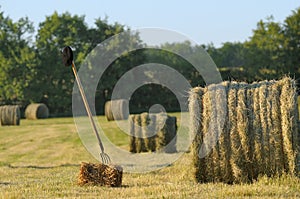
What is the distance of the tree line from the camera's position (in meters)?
48.7

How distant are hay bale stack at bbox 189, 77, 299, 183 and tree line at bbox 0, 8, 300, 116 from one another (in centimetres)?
3691

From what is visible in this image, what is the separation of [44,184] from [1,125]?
25707mm

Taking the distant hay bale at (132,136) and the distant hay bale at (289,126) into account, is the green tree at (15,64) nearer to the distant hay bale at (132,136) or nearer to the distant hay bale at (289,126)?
the distant hay bale at (132,136)

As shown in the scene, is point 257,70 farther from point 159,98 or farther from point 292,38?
point 159,98

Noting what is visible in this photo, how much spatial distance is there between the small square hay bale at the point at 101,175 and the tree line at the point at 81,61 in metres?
37.1

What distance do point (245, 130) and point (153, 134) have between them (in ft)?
31.0

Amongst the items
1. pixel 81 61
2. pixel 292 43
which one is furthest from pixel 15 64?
pixel 292 43

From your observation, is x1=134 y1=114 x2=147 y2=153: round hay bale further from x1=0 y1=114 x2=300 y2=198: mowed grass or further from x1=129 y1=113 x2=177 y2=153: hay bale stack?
x1=0 y1=114 x2=300 y2=198: mowed grass

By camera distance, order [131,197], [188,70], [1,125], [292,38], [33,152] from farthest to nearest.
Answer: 1. [292,38]
2. [188,70]
3. [1,125]
4. [33,152]
5. [131,197]

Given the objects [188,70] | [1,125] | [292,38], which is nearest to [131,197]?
[1,125]

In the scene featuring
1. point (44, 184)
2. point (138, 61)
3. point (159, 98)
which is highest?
point (138, 61)

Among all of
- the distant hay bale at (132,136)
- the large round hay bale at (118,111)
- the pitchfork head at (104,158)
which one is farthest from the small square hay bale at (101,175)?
the large round hay bale at (118,111)

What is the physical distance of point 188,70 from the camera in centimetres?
5078

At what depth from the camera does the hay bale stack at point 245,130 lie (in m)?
9.02
